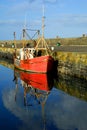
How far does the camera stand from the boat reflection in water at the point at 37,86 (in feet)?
79.2

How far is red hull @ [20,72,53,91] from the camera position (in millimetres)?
28431

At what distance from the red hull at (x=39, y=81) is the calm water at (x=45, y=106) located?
84 millimetres

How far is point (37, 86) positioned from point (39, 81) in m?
2.46

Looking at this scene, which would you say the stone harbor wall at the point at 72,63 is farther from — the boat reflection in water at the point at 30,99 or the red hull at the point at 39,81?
the red hull at the point at 39,81

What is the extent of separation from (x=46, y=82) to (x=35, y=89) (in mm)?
3306

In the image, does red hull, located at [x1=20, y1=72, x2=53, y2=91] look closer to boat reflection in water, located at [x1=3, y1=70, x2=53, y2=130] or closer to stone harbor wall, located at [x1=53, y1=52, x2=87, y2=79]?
boat reflection in water, located at [x1=3, y1=70, x2=53, y2=130]

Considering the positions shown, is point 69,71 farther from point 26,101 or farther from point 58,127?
point 58,127

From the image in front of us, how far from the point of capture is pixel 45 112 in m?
19.8

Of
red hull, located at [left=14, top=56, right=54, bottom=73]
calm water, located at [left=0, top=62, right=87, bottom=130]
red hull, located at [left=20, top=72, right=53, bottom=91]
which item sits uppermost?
red hull, located at [left=14, top=56, right=54, bottom=73]

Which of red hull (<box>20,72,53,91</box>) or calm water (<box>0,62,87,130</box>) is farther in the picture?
red hull (<box>20,72,53,91</box>)

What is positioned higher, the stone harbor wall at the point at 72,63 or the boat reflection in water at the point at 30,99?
the stone harbor wall at the point at 72,63

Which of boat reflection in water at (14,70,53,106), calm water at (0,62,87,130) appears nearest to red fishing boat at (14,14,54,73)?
boat reflection in water at (14,70,53,106)

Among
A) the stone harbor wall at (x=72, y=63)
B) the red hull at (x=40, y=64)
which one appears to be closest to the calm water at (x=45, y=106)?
the stone harbor wall at (x=72, y=63)

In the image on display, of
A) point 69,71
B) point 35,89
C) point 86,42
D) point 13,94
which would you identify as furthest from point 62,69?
point 86,42
